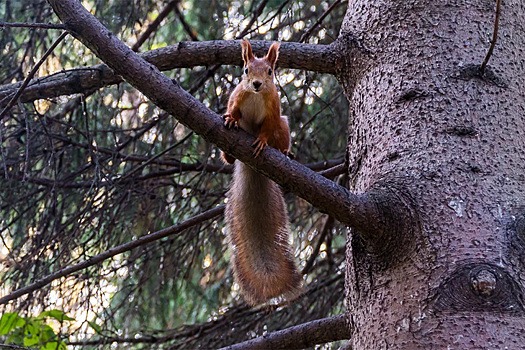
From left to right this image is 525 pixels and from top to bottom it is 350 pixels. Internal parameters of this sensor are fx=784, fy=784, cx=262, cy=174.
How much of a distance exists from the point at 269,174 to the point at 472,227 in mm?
345

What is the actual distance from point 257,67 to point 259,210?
0.34 m

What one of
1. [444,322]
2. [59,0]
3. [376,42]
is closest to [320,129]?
[376,42]

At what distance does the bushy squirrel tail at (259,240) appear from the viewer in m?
1.70

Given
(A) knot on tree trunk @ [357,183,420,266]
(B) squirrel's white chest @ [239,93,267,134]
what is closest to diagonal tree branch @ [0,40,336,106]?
(B) squirrel's white chest @ [239,93,267,134]

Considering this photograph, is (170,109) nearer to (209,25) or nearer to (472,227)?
(472,227)

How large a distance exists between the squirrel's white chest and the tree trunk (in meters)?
0.33

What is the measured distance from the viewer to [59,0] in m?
1.45

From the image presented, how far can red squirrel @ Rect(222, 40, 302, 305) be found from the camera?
5.63ft

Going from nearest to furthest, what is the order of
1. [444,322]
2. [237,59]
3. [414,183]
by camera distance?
[444,322] < [414,183] < [237,59]

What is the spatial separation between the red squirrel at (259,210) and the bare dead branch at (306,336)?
0.14m

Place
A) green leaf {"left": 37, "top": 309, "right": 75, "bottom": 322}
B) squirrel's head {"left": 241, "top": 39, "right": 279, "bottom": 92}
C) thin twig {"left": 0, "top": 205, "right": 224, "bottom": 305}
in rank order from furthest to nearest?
green leaf {"left": 37, "top": 309, "right": 75, "bottom": 322} → thin twig {"left": 0, "top": 205, "right": 224, "bottom": 305} → squirrel's head {"left": 241, "top": 39, "right": 279, "bottom": 92}

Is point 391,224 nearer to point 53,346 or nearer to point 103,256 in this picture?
point 103,256

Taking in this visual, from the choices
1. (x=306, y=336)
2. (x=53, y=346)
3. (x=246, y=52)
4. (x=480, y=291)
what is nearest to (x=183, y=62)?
(x=246, y=52)

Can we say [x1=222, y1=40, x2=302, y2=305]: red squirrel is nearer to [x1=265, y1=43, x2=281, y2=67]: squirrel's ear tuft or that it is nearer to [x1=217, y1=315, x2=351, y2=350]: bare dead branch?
[x1=265, y1=43, x2=281, y2=67]: squirrel's ear tuft
